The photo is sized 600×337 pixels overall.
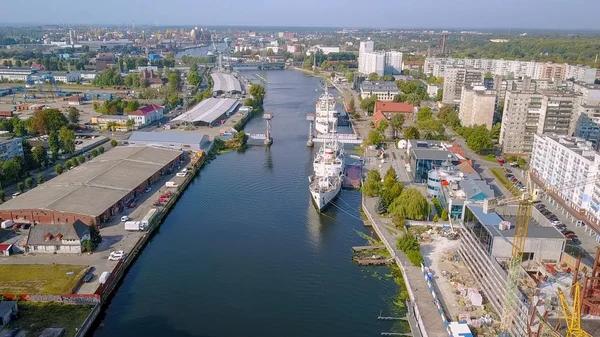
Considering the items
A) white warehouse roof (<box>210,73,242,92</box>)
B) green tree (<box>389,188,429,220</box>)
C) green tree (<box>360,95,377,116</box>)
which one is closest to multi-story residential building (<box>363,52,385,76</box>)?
white warehouse roof (<box>210,73,242,92</box>)

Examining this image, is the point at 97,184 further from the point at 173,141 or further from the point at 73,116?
the point at 73,116

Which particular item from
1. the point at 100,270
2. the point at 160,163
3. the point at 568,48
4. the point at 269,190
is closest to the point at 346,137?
the point at 269,190

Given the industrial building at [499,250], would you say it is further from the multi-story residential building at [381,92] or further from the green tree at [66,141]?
the multi-story residential building at [381,92]

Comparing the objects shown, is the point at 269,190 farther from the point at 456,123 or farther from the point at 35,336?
the point at 456,123

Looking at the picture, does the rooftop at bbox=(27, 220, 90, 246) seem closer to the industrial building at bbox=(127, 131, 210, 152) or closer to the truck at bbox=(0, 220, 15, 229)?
the truck at bbox=(0, 220, 15, 229)

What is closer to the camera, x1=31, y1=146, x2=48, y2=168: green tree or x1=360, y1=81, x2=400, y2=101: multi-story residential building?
x1=31, y1=146, x2=48, y2=168: green tree

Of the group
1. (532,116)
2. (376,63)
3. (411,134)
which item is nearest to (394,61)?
(376,63)

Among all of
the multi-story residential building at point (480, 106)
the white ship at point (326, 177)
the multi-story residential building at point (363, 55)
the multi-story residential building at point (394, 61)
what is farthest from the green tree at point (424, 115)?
the multi-story residential building at point (394, 61)
